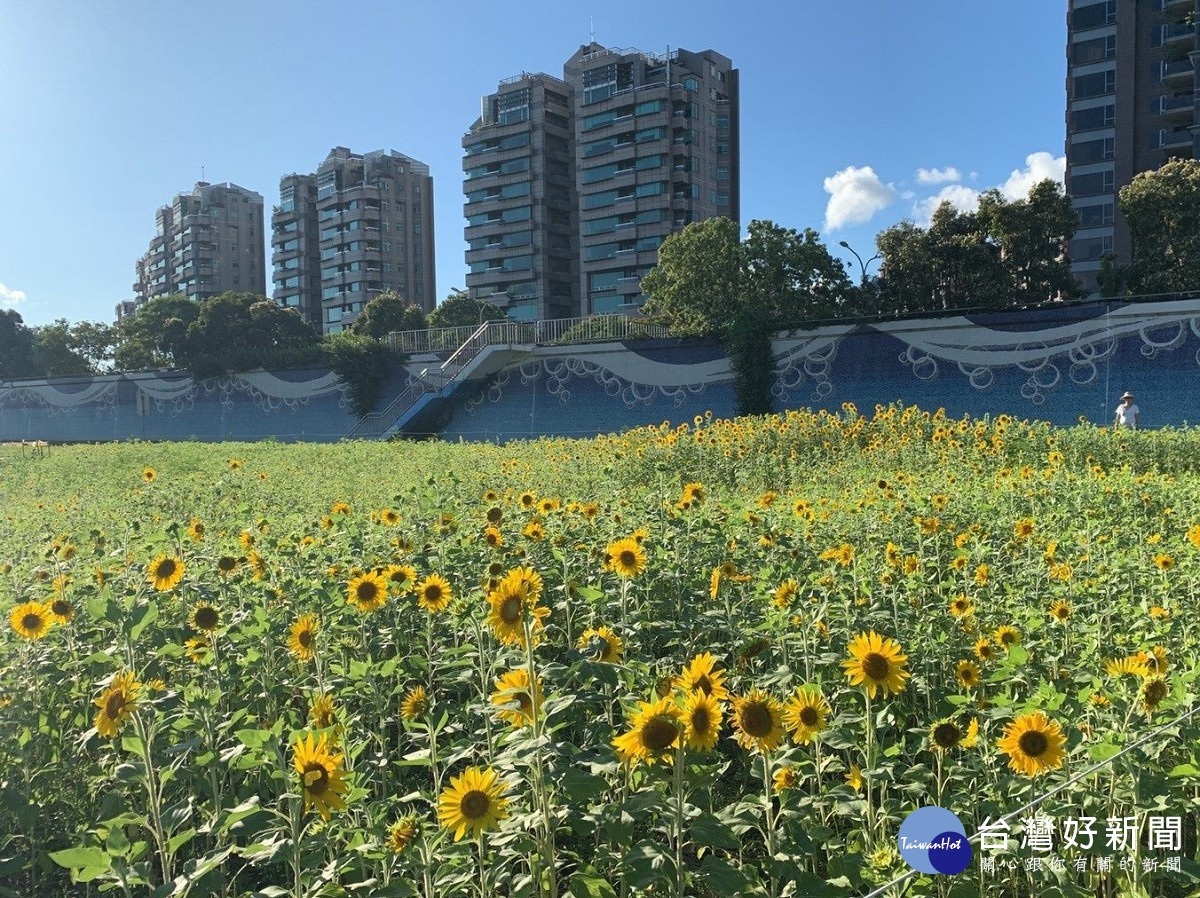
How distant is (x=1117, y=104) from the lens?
3594cm

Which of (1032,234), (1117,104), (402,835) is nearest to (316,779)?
(402,835)

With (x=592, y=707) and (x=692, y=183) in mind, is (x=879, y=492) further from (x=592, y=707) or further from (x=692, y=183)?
(x=692, y=183)

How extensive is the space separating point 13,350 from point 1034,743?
5512 centimetres

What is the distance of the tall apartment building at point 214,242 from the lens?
246 feet

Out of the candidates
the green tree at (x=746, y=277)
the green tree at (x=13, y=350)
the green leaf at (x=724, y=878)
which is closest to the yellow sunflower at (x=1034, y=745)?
the green leaf at (x=724, y=878)

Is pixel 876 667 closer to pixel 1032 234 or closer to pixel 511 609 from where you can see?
pixel 511 609

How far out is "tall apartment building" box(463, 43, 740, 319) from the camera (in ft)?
151

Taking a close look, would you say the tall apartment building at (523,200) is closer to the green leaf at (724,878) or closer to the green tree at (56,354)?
the green tree at (56,354)

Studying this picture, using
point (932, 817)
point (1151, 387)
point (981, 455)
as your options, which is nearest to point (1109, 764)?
point (932, 817)

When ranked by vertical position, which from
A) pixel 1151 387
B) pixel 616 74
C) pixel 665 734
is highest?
pixel 616 74

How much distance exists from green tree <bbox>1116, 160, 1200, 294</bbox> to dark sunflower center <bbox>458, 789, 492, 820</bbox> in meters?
23.4

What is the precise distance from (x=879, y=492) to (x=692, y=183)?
4398 cm

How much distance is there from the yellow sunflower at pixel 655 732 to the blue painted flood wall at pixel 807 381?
13.2m

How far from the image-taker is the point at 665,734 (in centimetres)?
137
